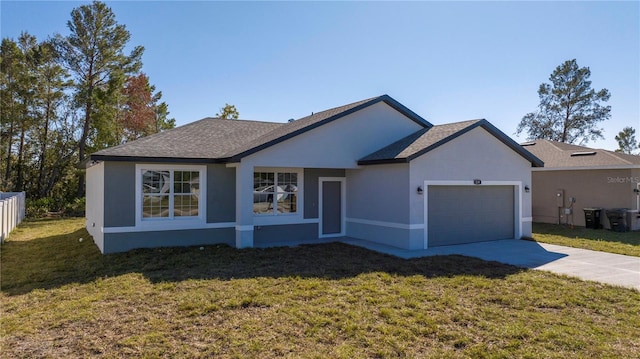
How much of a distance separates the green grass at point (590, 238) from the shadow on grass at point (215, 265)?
5.14 m

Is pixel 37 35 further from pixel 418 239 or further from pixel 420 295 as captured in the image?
pixel 420 295

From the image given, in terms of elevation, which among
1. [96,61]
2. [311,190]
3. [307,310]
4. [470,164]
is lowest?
[307,310]

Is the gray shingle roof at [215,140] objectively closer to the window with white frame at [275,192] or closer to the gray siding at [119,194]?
the gray siding at [119,194]

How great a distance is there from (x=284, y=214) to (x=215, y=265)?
4.15 m

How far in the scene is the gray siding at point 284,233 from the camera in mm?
12574

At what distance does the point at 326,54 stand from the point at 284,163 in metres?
6.40

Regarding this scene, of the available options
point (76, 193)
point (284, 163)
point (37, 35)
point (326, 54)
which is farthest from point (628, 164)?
point (37, 35)

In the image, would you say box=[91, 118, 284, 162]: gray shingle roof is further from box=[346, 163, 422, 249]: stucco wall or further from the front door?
box=[346, 163, 422, 249]: stucco wall

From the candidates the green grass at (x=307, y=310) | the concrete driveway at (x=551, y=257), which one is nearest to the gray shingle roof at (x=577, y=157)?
the concrete driveway at (x=551, y=257)

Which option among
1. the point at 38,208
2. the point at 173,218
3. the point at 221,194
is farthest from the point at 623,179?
the point at 38,208

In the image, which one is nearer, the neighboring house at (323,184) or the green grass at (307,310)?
the green grass at (307,310)

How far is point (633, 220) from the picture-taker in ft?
54.4

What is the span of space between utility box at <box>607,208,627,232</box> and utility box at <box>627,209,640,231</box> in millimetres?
321

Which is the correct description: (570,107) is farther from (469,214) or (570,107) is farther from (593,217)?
(469,214)
